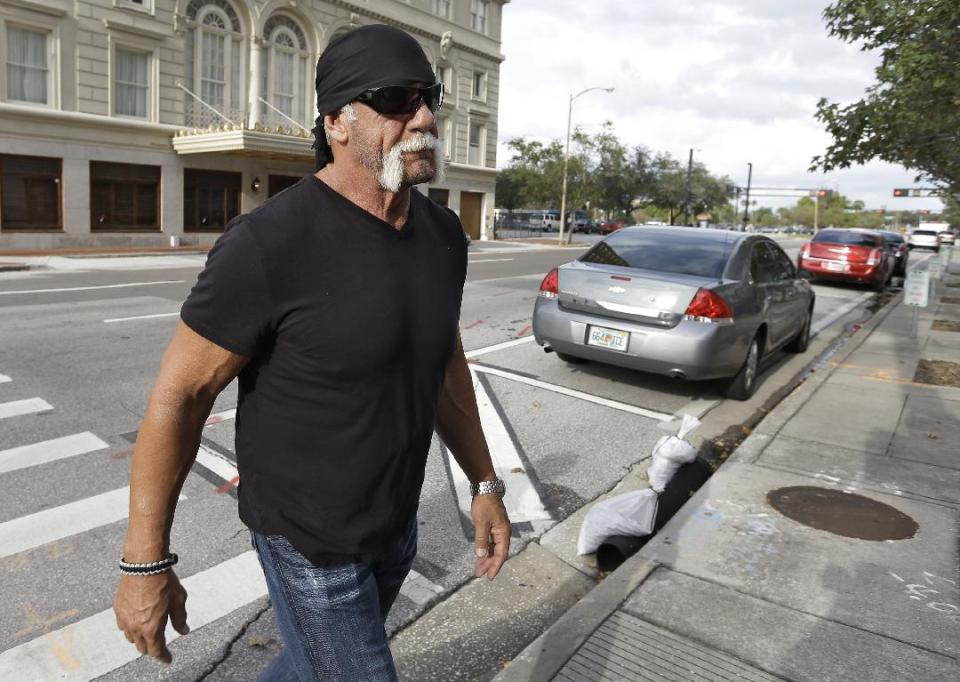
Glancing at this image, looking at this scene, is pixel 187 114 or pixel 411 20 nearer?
pixel 187 114

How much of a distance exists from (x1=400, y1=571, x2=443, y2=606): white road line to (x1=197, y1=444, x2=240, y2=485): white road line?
1556mm

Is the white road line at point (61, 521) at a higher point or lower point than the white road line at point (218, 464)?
lower

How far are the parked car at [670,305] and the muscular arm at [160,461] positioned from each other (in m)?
5.67

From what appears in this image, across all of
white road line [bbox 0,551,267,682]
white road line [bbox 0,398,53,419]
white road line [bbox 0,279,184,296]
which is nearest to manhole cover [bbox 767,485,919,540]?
white road line [bbox 0,551,267,682]

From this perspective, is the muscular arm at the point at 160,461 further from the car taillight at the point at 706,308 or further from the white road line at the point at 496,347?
the white road line at the point at 496,347

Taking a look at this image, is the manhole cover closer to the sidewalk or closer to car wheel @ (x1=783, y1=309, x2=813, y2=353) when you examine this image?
the sidewalk

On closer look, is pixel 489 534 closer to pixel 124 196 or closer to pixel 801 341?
pixel 801 341

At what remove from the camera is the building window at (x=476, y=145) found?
41075mm

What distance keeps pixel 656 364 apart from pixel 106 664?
512cm

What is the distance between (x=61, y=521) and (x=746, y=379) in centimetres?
604

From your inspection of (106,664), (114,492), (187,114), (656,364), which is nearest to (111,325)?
(114,492)

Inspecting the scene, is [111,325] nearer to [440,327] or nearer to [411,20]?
[440,327]

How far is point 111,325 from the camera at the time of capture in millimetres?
9742

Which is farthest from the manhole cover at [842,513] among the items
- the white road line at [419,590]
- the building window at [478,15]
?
the building window at [478,15]
